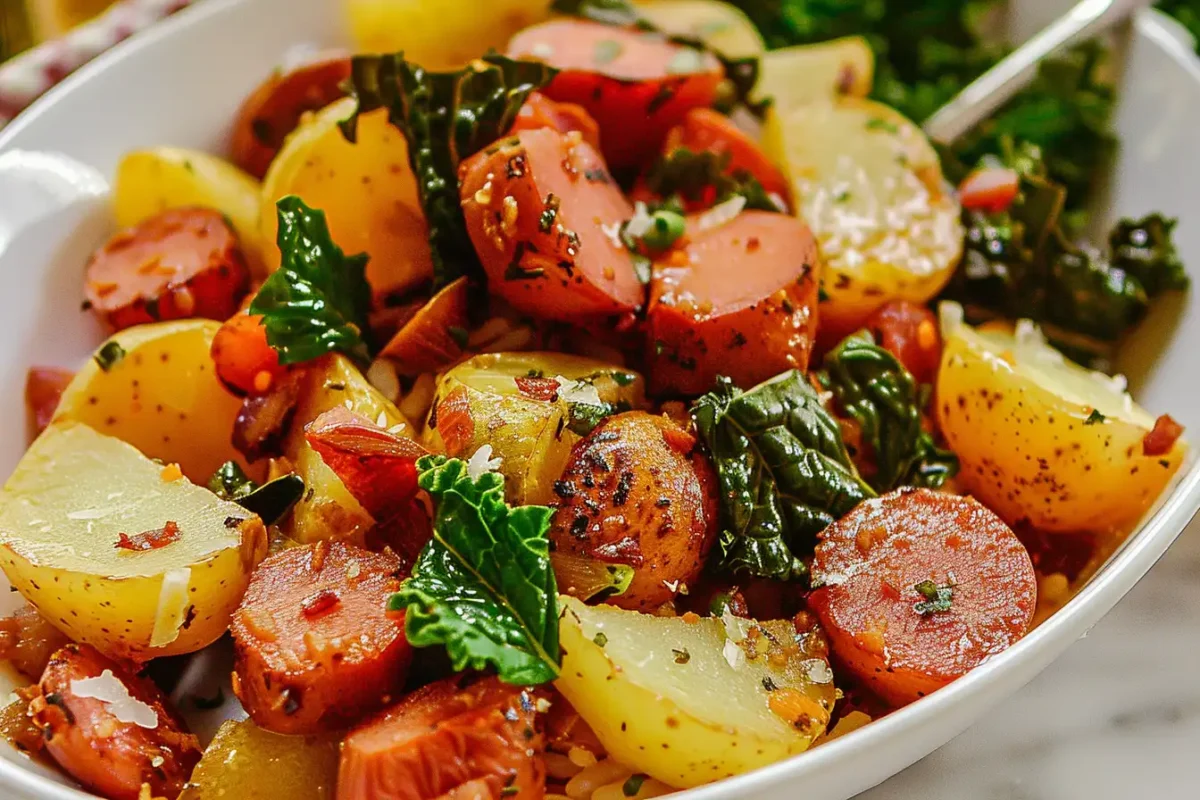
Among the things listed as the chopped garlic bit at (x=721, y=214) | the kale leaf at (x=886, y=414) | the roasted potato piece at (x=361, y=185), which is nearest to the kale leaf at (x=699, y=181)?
the chopped garlic bit at (x=721, y=214)

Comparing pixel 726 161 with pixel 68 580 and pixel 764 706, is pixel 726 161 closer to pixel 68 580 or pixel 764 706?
pixel 764 706

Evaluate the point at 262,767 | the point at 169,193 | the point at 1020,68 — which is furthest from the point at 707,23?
the point at 262,767

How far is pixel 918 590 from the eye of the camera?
1676 mm

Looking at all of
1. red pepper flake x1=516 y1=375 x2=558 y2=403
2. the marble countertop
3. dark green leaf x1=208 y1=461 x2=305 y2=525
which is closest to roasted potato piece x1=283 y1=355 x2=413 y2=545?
dark green leaf x1=208 y1=461 x2=305 y2=525

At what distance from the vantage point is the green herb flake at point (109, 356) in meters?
1.99

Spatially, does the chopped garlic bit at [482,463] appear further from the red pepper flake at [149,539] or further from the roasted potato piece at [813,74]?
the roasted potato piece at [813,74]

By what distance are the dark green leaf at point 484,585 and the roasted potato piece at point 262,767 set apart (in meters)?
0.25

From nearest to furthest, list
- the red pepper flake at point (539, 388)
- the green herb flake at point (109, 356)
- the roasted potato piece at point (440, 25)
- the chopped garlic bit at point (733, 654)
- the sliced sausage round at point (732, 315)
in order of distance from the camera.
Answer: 1. the chopped garlic bit at point (733, 654)
2. the red pepper flake at point (539, 388)
3. the sliced sausage round at point (732, 315)
4. the green herb flake at point (109, 356)
5. the roasted potato piece at point (440, 25)

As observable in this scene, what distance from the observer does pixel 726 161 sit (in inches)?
90.7

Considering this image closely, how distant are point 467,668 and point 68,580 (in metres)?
0.61

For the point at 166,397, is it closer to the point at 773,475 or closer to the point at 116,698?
the point at 116,698

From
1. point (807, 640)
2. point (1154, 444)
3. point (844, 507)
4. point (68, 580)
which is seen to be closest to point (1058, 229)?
point (1154, 444)

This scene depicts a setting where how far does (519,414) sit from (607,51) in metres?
1.09

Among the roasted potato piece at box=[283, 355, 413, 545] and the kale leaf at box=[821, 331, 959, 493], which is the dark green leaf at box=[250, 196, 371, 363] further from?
the kale leaf at box=[821, 331, 959, 493]
